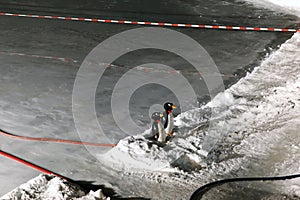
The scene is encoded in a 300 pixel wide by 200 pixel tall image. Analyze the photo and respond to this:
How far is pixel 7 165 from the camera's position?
5.29 metres

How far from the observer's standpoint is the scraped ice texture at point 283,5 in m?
13.0

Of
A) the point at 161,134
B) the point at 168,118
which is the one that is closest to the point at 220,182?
the point at 161,134

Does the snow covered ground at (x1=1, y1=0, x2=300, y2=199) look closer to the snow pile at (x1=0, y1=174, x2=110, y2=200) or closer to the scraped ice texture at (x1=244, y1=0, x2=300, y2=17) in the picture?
the snow pile at (x1=0, y1=174, x2=110, y2=200)

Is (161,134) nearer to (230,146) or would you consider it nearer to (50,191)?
(230,146)

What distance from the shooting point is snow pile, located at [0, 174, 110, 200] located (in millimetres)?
4527

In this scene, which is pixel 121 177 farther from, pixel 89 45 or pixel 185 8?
pixel 185 8

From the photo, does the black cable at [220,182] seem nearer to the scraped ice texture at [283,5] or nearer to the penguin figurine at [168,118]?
the penguin figurine at [168,118]

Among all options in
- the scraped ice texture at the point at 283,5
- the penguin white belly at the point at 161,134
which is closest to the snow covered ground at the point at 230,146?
the penguin white belly at the point at 161,134

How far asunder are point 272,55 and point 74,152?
539 centimetres

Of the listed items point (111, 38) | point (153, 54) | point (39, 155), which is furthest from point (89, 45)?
point (39, 155)

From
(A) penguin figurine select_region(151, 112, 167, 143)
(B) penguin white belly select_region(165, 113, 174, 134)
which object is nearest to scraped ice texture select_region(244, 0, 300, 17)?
(B) penguin white belly select_region(165, 113, 174, 134)

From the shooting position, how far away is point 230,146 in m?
5.74

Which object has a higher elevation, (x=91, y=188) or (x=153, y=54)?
(x=153, y=54)

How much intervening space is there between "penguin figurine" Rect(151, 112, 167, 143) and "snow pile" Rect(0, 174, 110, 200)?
4.53 feet
